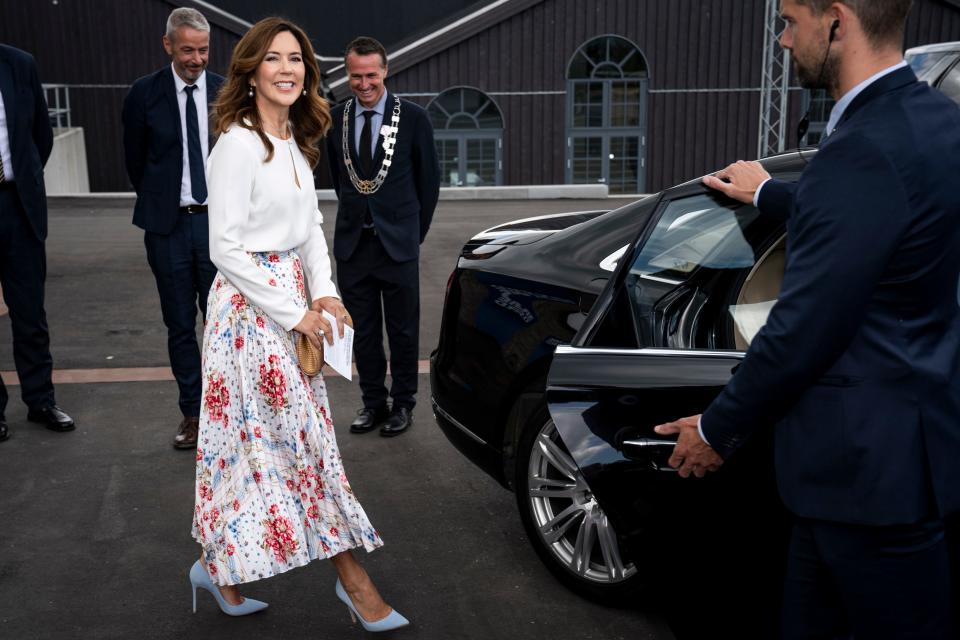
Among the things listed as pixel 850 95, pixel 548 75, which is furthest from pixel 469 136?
pixel 850 95

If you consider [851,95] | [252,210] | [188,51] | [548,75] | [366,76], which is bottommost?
[252,210]

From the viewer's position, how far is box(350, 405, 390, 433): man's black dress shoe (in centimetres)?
573

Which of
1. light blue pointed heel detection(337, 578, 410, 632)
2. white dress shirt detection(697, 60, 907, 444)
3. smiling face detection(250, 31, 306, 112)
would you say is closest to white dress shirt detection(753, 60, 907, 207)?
white dress shirt detection(697, 60, 907, 444)

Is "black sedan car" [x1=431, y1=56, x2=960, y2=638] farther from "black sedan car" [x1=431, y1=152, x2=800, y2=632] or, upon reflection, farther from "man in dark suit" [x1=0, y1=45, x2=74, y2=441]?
"man in dark suit" [x1=0, y1=45, x2=74, y2=441]

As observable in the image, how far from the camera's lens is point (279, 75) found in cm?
344

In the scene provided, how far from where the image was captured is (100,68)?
27266mm

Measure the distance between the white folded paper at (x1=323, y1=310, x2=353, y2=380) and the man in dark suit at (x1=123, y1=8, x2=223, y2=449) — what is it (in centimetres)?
215

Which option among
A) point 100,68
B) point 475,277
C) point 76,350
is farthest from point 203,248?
point 100,68

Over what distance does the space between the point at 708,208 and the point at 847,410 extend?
1.30 m

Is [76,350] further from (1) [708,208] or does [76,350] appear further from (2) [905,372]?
(2) [905,372]

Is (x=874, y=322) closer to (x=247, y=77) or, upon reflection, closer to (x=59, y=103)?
(x=247, y=77)

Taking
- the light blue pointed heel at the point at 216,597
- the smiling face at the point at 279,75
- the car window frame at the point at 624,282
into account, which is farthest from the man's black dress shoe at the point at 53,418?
the car window frame at the point at 624,282

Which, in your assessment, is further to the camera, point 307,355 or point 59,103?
point 59,103

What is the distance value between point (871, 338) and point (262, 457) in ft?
6.88
